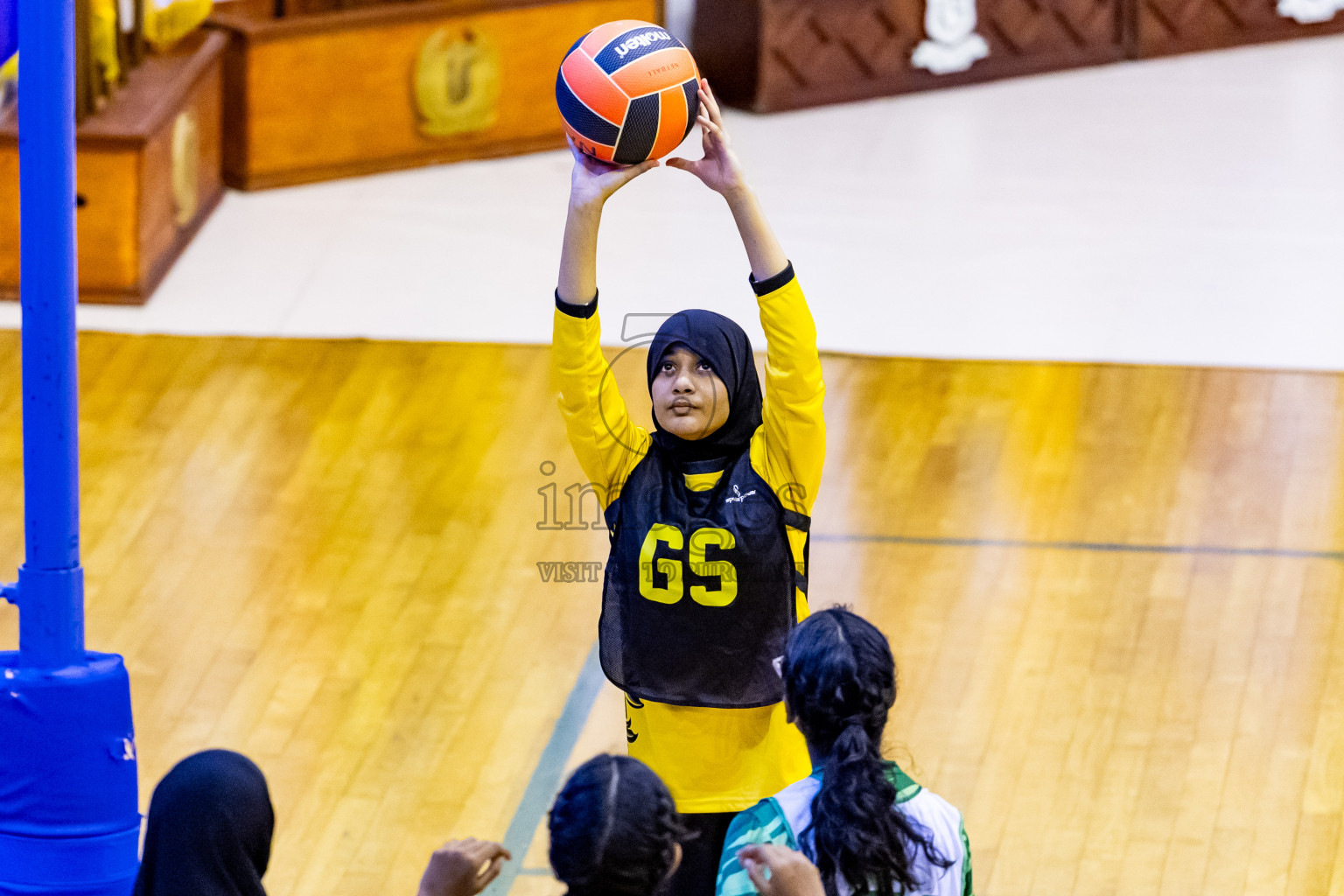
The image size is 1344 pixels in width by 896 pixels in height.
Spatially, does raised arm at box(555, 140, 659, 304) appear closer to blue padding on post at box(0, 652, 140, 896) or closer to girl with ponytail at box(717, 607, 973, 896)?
girl with ponytail at box(717, 607, 973, 896)

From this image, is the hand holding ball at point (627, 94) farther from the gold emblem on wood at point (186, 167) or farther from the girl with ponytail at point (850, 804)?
the gold emblem on wood at point (186, 167)

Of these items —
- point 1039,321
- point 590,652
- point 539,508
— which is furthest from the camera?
point 1039,321

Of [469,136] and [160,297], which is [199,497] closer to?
[160,297]

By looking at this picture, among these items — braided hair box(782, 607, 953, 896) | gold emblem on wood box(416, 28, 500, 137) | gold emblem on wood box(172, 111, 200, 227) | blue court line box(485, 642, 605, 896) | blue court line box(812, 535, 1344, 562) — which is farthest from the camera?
gold emblem on wood box(416, 28, 500, 137)

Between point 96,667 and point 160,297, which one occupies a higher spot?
point 96,667

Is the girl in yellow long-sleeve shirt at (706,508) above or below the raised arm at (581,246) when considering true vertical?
below

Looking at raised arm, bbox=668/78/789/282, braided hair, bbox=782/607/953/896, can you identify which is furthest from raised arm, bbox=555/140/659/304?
braided hair, bbox=782/607/953/896

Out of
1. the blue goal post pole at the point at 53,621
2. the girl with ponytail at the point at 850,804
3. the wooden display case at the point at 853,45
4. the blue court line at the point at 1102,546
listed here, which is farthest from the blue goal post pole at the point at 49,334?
the wooden display case at the point at 853,45

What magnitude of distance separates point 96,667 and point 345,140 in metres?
5.67

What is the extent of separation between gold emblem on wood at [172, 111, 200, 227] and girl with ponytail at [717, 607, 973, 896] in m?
5.44

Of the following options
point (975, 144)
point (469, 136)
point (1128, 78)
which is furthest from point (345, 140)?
point (1128, 78)

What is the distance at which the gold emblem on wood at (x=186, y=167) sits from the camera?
7.38 m

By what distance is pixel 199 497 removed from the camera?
555 cm

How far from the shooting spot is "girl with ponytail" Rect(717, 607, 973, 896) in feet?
7.82
